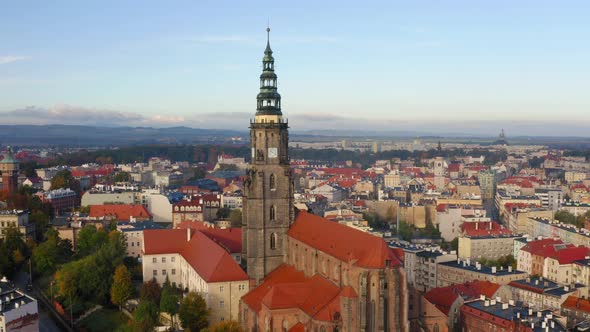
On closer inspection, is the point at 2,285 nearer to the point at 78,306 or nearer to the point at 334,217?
A: the point at 78,306

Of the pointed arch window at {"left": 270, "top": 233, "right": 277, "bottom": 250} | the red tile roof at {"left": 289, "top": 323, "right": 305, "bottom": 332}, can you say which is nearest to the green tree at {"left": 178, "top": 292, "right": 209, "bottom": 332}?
the pointed arch window at {"left": 270, "top": 233, "right": 277, "bottom": 250}

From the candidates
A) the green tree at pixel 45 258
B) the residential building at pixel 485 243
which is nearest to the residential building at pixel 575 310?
the residential building at pixel 485 243

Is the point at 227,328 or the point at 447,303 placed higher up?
the point at 227,328

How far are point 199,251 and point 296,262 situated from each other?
12729 millimetres

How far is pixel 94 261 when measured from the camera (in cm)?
7231

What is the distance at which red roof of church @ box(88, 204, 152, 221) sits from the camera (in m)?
108

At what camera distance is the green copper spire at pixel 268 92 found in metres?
59.5

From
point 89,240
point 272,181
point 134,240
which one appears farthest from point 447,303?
point 89,240

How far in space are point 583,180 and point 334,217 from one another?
113467 mm

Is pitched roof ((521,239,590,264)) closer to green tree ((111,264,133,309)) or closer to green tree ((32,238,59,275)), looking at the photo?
green tree ((111,264,133,309))

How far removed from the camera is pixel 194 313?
5650cm

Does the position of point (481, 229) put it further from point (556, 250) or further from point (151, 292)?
point (151, 292)

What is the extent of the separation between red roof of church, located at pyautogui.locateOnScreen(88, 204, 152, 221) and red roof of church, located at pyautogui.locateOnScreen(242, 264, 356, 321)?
56756 millimetres

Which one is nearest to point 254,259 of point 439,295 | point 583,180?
point 439,295
